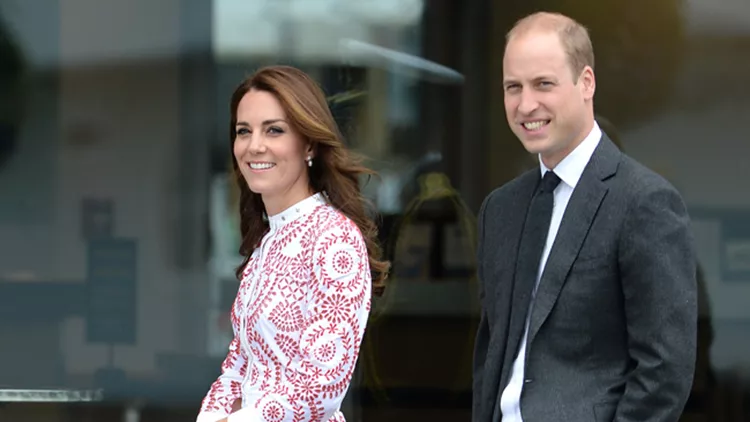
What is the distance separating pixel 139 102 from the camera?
5000 millimetres

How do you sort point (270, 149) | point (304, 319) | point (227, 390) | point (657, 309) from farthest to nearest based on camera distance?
point (227, 390) < point (270, 149) < point (304, 319) < point (657, 309)

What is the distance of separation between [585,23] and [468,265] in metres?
1.12

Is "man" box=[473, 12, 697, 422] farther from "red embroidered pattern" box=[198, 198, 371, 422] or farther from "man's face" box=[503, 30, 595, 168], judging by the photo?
"red embroidered pattern" box=[198, 198, 371, 422]

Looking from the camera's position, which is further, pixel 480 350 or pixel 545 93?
pixel 480 350

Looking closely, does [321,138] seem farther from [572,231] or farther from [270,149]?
[572,231]

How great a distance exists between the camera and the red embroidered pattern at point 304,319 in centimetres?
211

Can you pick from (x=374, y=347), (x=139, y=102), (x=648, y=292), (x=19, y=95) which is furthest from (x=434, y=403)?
(x=648, y=292)

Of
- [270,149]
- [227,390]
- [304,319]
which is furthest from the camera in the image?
[227,390]

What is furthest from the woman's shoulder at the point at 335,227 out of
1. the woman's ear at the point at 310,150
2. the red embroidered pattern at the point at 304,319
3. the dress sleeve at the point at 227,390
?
the dress sleeve at the point at 227,390

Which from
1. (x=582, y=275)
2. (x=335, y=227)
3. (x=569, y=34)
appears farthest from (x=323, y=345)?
(x=569, y=34)

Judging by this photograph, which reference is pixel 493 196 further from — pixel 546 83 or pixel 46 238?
pixel 46 238

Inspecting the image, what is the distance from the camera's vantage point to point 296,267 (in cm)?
220

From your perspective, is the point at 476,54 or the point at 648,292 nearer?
the point at 648,292

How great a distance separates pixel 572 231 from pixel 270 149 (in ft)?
1.98
